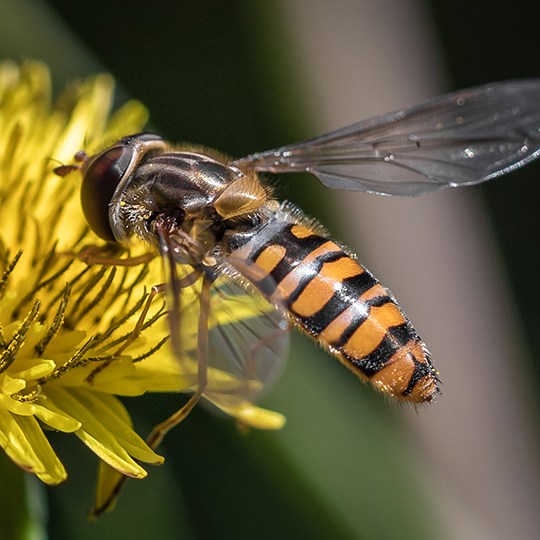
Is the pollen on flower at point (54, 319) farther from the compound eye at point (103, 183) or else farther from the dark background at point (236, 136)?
the dark background at point (236, 136)

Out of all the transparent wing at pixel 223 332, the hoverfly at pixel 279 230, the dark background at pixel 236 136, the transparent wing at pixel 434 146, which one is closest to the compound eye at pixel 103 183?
the hoverfly at pixel 279 230

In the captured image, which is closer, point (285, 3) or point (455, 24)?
point (285, 3)

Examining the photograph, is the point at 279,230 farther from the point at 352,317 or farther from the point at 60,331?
the point at 60,331

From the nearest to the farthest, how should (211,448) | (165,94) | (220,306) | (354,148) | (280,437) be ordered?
(220,306) < (354,148) < (280,437) < (211,448) < (165,94)

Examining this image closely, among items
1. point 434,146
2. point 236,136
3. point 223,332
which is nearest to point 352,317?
point 223,332

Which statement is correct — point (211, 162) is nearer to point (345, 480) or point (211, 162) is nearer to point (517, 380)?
point (345, 480)

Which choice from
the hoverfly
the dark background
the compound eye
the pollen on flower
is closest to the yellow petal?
the pollen on flower

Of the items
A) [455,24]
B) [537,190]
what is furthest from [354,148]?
[455,24]

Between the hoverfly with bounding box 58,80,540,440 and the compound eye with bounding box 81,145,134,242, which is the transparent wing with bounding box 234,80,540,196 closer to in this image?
the hoverfly with bounding box 58,80,540,440
